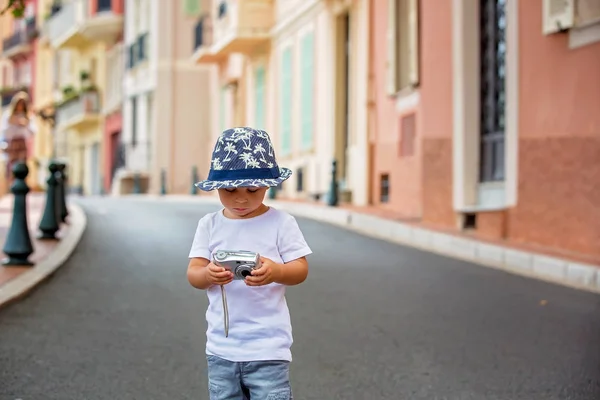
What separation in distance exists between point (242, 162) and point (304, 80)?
20.0 m

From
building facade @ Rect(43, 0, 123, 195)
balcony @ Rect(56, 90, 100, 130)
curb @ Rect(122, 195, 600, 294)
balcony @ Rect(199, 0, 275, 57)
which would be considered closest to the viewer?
curb @ Rect(122, 195, 600, 294)

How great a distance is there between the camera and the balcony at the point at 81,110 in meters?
41.3

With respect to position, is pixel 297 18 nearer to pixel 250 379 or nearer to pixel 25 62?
pixel 250 379

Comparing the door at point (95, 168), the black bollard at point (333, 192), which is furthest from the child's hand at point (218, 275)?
the door at point (95, 168)

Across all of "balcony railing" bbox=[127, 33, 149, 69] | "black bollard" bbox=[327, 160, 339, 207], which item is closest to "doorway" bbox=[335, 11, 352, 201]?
"black bollard" bbox=[327, 160, 339, 207]

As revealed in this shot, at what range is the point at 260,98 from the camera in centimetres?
2741

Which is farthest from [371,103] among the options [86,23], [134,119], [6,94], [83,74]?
[6,94]

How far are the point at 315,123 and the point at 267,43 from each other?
5.27 metres

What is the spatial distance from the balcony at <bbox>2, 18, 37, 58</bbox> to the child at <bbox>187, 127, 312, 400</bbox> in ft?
158

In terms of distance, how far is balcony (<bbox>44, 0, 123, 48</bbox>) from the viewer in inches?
1547

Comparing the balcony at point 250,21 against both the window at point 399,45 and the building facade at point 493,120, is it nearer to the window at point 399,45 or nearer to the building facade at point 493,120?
the building facade at point 493,120

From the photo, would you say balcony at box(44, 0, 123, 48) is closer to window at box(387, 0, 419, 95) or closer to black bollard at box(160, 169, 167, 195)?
black bollard at box(160, 169, 167, 195)

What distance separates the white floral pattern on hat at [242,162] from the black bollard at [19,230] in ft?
19.8

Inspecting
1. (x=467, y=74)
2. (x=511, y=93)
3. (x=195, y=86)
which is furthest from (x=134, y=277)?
(x=195, y=86)
